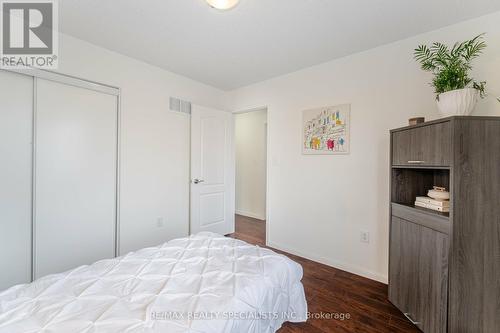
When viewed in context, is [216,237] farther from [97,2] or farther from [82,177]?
[97,2]

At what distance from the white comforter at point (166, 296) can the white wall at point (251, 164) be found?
325 centimetres

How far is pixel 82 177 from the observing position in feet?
7.66

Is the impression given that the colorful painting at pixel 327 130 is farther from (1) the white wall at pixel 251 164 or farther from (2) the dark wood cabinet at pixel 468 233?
(1) the white wall at pixel 251 164

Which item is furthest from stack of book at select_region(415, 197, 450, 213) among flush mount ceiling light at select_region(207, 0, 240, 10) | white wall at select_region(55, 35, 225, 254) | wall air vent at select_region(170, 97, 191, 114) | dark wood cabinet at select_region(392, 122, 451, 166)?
wall air vent at select_region(170, 97, 191, 114)

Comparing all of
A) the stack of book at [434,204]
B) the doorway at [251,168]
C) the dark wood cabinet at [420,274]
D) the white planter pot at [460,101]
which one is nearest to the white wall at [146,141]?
the doorway at [251,168]

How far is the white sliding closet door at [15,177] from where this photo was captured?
1.90 meters

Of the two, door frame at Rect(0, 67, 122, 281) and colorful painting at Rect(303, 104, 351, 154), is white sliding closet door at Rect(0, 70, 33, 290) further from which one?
colorful painting at Rect(303, 104, 351, 154)

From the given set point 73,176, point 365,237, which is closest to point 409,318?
point 365,237

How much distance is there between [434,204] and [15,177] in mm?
3467

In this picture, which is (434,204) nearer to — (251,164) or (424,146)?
(424,146)

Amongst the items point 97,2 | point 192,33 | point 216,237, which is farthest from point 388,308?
point 97,2

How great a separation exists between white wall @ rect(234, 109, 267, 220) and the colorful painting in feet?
6.44

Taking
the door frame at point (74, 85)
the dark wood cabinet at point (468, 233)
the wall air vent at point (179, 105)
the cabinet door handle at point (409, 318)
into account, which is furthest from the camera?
the wall air vent at point (179, 105)

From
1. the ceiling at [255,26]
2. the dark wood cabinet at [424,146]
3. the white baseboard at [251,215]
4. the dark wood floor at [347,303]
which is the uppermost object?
the ceiling at [255,26]
